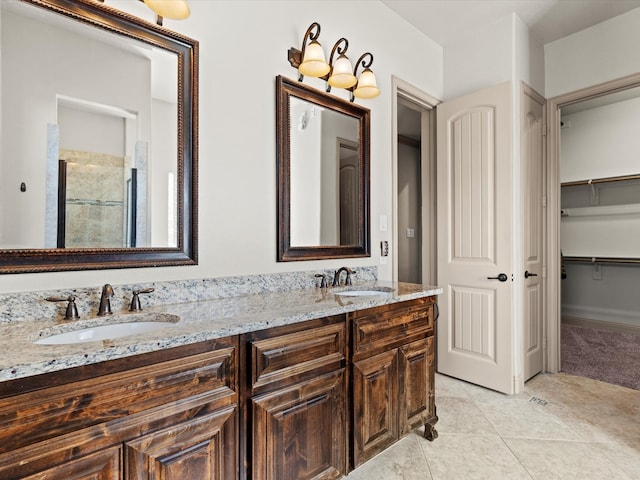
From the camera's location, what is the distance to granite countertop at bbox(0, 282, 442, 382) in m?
0.82

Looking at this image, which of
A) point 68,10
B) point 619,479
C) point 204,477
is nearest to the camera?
point 204,477

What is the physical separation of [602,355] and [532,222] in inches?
63.8

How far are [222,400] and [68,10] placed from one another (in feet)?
4.81

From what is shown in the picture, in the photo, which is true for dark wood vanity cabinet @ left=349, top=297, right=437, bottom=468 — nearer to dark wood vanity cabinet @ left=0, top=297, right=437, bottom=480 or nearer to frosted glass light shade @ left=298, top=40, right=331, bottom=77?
dark wood vanity cabinet @ left=0, top=297, right=437, bottom=480

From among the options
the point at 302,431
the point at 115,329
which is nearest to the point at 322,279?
the point at 302,431

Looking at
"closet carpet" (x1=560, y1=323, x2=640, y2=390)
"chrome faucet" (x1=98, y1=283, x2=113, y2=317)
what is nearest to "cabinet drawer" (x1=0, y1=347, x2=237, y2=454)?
"chrome faucet" (x1=98, y1=283, x2=113, y2=317)

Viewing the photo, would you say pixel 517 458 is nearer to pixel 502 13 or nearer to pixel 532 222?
pixel 532 222

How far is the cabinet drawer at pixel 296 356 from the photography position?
1215 millimetres

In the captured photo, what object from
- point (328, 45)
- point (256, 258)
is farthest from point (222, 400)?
point (328, 45)

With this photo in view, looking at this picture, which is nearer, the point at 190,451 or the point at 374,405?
the point at 190,451

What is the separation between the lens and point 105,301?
1258 millimetres

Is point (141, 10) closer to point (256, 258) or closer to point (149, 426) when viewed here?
point (256, 258)

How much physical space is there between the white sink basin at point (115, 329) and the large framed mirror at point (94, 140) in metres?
0.25

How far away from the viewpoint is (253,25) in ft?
5.90
